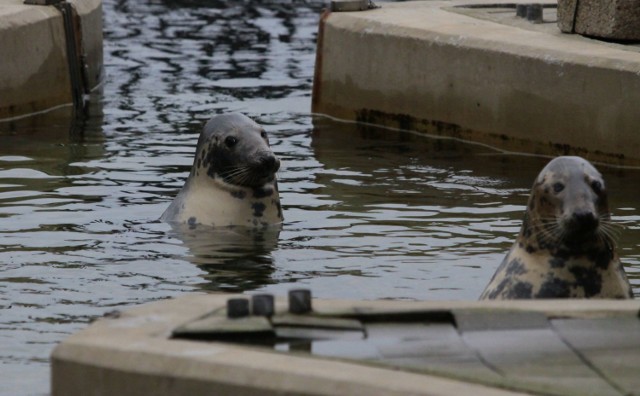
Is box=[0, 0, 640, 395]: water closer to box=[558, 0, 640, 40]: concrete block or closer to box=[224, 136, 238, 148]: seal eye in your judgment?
box=[224, 136, 238, 148]: seal eye

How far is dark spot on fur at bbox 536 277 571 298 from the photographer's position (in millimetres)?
7579

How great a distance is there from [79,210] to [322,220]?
1.63m

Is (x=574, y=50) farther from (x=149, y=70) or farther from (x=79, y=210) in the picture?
(x=149, y=70)

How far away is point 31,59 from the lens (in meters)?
15.7

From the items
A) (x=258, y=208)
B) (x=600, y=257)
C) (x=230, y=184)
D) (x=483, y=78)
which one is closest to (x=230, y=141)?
(x=230, y=184)

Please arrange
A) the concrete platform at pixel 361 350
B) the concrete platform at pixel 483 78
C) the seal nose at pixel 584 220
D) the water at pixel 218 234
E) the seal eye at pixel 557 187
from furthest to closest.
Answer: the concrete platform at pixel 483 78
the water at pixel 218 234
the seal eye at pixel 557 187
the seal nose at pixel 584 220
the concrete platform at pixel 361 350

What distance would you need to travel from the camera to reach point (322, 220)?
11016 millimetres

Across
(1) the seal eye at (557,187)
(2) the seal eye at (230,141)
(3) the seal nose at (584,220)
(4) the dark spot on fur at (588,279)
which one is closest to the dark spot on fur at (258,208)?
(2) the seal eye at (230,141)

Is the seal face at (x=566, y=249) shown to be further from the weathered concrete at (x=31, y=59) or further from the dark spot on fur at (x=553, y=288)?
the weathered concrete at (x=31, y=59)

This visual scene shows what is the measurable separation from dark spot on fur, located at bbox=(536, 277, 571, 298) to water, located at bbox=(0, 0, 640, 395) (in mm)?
1078

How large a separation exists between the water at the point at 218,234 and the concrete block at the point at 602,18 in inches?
48.7

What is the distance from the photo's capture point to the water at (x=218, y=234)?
8.84 meters

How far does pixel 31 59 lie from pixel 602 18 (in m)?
5.30

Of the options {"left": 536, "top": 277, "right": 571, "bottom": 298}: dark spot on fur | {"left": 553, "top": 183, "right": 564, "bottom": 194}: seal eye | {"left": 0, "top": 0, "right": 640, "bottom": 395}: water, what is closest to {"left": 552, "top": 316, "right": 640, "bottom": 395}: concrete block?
{"left": 536, "top": 277, "right": 571, "bottom": 298}: dark spot on fur
